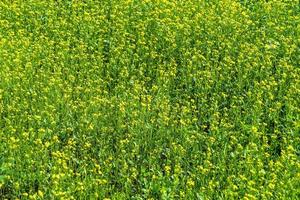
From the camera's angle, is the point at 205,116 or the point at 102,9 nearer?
the point at 205,116

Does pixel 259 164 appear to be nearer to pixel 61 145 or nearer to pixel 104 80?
pixel 61 145

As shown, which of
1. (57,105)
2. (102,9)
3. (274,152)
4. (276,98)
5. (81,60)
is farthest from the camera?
(102,9)

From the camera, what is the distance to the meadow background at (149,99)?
598cm

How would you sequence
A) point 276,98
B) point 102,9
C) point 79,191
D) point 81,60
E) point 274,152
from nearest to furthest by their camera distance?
point 79,191, point 274,152, point 276,98, point 81,60, point 102,9

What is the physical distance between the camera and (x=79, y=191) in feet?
18.7

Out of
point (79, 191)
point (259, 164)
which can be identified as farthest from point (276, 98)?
point (79, 191)

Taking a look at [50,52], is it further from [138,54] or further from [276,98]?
[276,98]

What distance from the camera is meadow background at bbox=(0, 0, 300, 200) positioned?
598cm

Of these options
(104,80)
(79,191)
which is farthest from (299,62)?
(79,191)

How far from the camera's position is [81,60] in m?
8.20

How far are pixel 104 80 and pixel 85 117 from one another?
1.26m

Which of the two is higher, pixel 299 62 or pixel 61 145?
pixel 299 62

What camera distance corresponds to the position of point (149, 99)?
23.0 ft

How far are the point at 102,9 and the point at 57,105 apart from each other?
3.00 meters
